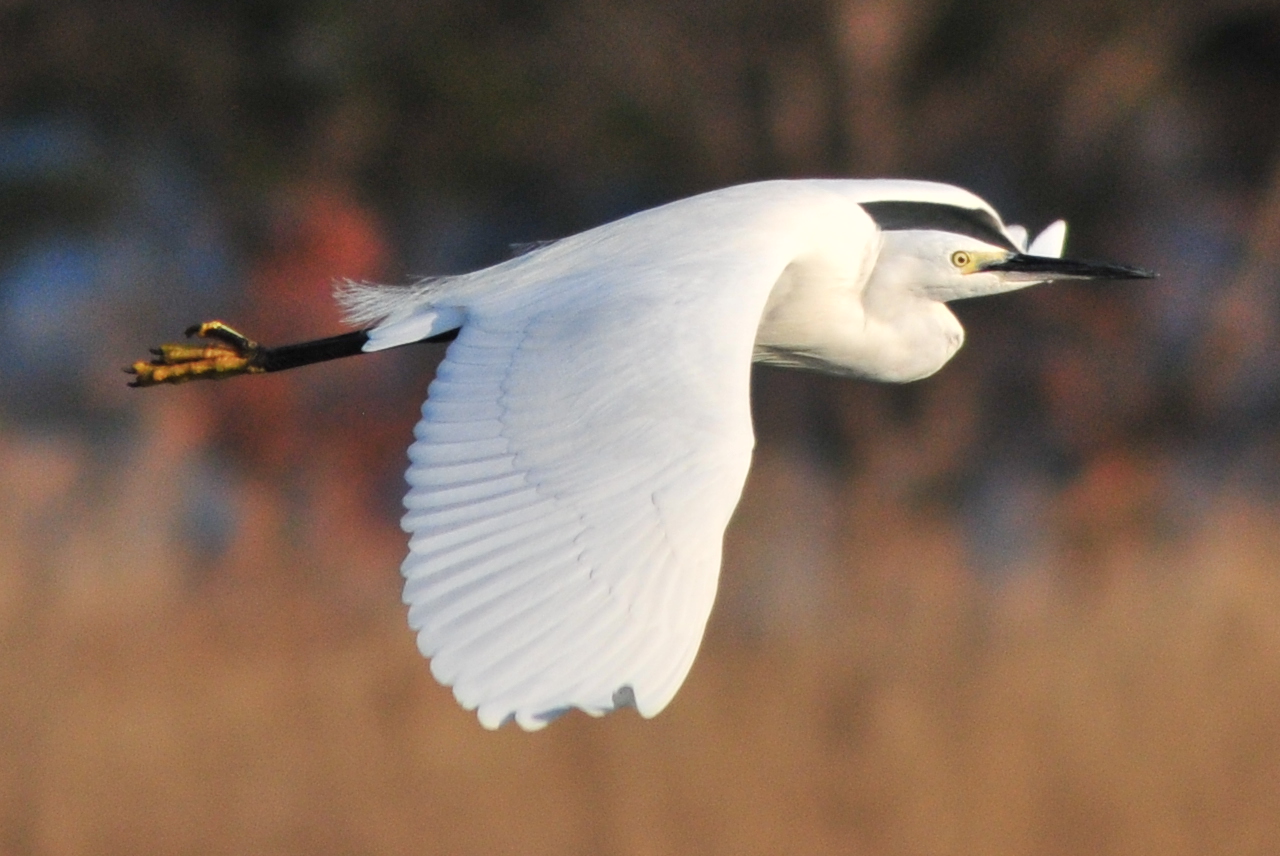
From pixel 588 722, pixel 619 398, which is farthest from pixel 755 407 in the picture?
pixel 619 398

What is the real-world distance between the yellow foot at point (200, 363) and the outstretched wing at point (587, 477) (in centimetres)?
89

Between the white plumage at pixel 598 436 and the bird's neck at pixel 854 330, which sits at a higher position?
the bird's neck at pixel 854 330

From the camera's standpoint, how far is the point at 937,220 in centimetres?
369

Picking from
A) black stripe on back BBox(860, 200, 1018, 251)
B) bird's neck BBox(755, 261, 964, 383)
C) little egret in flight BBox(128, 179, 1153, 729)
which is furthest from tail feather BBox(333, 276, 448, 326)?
black stripe on back BBox(860, 200, 1018, 251)

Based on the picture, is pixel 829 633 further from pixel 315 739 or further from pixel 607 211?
pixel 607 211

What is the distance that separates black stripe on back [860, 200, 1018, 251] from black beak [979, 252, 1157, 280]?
21cm

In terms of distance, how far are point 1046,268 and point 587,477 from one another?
1323mm

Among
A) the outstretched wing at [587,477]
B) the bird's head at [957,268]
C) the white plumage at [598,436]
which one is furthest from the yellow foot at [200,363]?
the bird's head at [957,268]

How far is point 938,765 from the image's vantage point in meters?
5.38

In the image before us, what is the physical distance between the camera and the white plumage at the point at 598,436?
82.1 inches

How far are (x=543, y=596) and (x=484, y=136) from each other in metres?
9.02

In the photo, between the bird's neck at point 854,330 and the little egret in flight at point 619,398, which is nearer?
the little egret in flight at point 619,398

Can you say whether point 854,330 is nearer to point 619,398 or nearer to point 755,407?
point 619,398

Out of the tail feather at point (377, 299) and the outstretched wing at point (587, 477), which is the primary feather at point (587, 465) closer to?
the outstretched wing at point (587, 477)
